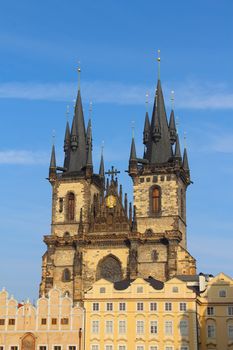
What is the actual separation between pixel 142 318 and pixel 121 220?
22843 mm

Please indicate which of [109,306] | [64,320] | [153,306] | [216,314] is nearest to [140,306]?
[153,306]

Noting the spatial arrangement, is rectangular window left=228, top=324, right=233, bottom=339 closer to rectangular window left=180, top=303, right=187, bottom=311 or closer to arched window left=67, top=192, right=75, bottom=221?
rectangular window left=180, top=303, right=187, bottom=311

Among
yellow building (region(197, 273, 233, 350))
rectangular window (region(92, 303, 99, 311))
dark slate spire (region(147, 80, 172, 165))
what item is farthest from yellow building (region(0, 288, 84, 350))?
dark slate spire (region(147, 80, 172, 165))

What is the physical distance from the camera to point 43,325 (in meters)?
67.1

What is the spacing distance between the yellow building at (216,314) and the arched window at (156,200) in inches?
817

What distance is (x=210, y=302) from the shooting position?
65812 mm

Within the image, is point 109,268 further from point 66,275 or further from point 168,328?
point 168,328

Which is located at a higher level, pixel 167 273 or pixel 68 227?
pixel 68 227

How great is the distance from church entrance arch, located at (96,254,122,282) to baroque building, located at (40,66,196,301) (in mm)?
119

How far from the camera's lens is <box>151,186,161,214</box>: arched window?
3408 inches

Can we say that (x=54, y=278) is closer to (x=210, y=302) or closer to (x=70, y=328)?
Result: (x=70, y=328)

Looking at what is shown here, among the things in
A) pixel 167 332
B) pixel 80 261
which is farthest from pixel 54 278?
pixel 167 332

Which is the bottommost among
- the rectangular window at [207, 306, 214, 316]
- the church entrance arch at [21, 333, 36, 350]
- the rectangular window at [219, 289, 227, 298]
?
the church entrance arch at [21, 333, 36, 350]

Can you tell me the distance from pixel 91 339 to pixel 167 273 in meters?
18.5
